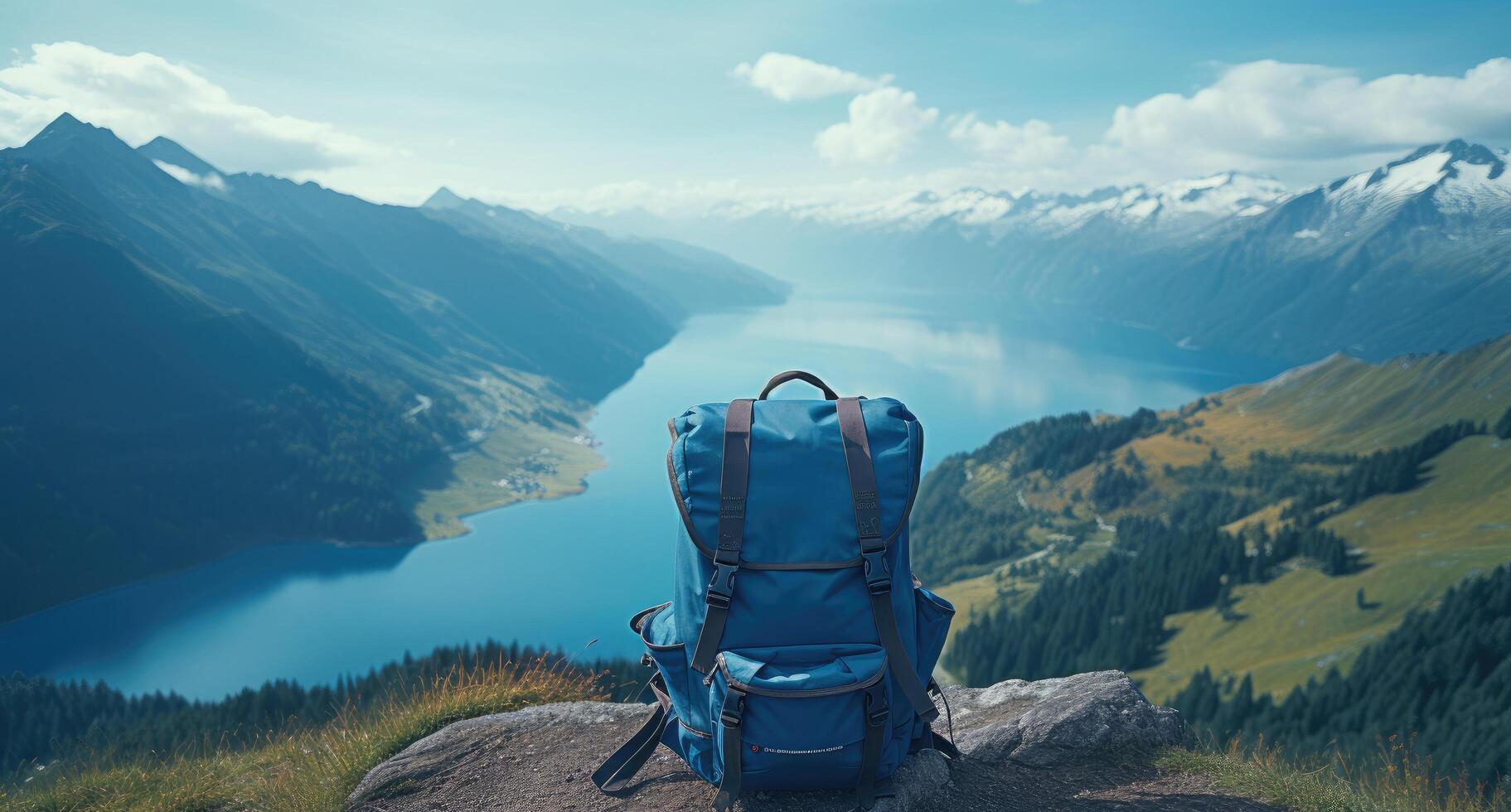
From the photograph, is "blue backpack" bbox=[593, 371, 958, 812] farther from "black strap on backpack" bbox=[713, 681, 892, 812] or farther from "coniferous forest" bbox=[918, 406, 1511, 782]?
"coniferous forest" bbox=[918, 406, 1511, 782]

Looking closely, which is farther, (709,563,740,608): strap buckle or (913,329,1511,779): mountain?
(913,329,1511,779): mountain

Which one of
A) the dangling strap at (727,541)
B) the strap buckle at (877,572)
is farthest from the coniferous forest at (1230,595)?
the dangling strap at (727,541)

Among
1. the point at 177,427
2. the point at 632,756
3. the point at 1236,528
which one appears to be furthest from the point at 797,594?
the point at 177,427

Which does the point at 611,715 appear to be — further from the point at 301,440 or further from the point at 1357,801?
the point at 301,440

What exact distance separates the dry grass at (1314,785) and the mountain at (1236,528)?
47724 millimetres

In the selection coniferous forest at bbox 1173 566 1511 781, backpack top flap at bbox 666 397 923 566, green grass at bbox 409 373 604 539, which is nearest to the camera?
backpack top flap at bbox 666 397 923 566

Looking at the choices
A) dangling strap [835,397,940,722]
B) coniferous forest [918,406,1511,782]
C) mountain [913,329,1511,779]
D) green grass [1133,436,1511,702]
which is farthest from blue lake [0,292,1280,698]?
dangling strap [835,397,940,722]

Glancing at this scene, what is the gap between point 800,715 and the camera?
386 cm

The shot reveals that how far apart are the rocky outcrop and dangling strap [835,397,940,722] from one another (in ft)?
2.36

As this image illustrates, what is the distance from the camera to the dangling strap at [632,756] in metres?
4.59

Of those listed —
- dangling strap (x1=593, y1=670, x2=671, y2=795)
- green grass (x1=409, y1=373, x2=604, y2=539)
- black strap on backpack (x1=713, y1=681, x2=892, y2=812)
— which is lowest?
green grass (x1=409, y1=373, x2=604, y2=539)

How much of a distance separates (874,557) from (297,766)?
14.8ft

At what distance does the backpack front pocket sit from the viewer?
3820mm

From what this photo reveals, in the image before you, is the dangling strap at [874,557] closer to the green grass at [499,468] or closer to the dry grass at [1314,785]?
the dry grass at [1314,785]
